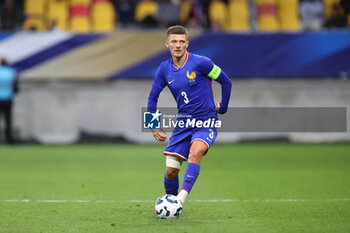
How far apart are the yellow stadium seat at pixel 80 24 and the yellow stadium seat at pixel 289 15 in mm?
5817

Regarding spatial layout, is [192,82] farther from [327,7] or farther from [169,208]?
[327,7]

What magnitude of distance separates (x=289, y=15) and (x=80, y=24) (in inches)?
245

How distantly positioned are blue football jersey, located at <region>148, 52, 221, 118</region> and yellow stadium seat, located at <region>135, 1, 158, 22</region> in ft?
38.7

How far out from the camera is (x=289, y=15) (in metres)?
19.0

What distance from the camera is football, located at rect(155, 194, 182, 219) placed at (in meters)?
6.49

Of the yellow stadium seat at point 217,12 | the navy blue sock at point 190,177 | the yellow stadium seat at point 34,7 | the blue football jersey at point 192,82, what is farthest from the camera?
the yellow stadium seat at point 217,12

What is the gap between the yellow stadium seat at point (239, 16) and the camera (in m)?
18.7

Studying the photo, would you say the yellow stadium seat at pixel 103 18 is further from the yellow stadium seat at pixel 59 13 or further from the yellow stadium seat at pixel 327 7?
the yellow stadium seat at pixel 327 7

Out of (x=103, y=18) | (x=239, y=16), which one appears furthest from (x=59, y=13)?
(x=239, y=16)

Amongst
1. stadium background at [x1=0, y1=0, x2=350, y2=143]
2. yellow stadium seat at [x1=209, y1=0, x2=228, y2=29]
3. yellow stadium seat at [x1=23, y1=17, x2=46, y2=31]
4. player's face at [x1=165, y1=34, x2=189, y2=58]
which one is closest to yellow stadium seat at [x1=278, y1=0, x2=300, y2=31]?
yellow stadium seat at [x1=209, y1=0, x2=228, y2=29]

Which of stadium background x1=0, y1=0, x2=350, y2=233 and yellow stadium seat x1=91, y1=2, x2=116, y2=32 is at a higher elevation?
yellow stadium seat x1=91, y1=2, x2=116, y2=32

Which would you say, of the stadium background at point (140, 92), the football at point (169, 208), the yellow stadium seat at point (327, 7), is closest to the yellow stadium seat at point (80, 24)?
the stadium background at point (140, 92)

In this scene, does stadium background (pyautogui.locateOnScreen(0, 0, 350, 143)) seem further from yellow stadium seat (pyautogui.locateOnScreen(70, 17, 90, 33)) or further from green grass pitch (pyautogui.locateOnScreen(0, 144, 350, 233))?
yellow stadium seat (pyautogui.locateOnScreen(70, 17, 90, 33))

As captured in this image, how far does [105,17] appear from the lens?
18344mm
